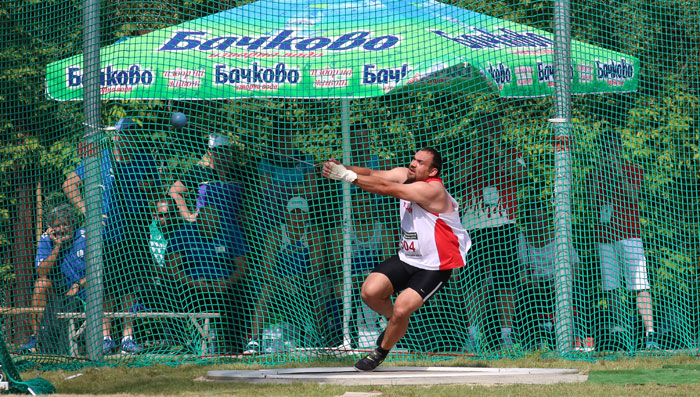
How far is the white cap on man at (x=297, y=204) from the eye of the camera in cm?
841

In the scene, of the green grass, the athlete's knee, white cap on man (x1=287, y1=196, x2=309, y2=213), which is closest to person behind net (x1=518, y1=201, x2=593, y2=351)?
the green grass

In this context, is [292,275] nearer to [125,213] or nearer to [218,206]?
[218,206]

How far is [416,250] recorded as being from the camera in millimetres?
6754

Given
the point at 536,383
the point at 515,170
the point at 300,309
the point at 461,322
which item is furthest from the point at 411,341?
the point at 536,383

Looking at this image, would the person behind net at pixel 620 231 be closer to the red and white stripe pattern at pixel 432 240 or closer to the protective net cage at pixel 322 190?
the protective net cage at pixel 322 190

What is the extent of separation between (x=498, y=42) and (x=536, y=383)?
3.27m

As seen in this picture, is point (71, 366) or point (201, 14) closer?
point (71, 366)

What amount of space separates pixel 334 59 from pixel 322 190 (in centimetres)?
152

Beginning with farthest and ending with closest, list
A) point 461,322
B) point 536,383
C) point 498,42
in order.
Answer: point 461,322 → point 498,42 → point 536,383

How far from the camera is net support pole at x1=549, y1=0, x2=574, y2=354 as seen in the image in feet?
26.4

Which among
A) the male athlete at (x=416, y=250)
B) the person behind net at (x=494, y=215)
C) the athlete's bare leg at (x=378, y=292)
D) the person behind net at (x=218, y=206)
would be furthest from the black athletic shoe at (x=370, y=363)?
the person behind net at (x=218, y=206)

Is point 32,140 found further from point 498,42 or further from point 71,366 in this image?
point 498,42

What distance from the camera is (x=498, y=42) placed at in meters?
8.23

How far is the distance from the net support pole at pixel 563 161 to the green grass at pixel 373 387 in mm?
569
